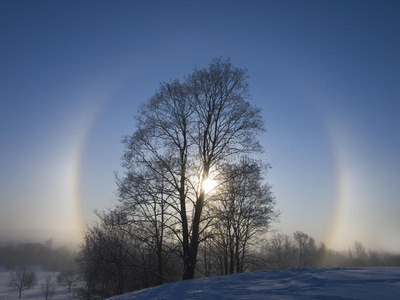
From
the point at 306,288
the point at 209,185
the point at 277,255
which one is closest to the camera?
the point at 306,288

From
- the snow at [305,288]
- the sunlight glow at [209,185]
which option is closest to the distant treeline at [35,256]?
the sunlight glow at [209,185]

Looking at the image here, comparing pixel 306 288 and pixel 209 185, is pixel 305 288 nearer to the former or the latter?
pixel 306 288

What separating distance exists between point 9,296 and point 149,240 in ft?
242

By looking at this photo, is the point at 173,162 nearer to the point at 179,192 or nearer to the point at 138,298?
the point at 179,192

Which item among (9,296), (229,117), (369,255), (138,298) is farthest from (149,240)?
(369,255)

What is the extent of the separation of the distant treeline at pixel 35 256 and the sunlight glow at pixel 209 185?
13187 centimetres

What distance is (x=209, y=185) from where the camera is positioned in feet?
32.0

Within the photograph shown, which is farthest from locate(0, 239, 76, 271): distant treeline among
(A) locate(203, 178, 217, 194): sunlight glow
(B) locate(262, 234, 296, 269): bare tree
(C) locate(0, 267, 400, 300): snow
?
(C) locate(0, 267, 400, 300): snow

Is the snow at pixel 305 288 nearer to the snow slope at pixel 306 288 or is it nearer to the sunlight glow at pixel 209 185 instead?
the snow slope at pixel 306 288

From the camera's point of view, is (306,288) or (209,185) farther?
(209,185)

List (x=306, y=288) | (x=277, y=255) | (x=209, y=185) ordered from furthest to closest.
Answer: (x=277, y=255), (x=209, y=185), (x=306, y=288)

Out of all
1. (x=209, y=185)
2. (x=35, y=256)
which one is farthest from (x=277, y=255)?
(x=35, y=256)

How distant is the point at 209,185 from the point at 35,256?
15989cm

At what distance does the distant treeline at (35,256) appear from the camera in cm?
11500
